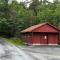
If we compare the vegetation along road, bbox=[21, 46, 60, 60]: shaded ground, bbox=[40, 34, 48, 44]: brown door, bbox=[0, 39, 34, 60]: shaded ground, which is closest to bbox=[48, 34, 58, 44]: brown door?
bbox=[40, 34, 48, 44]: brown door

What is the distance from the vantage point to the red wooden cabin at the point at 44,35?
49250 millimetres

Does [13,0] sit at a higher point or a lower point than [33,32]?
higher

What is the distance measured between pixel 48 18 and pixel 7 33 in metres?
11.6

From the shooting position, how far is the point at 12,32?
223 feet

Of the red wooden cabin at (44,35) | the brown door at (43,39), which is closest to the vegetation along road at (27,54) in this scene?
the red wooden cabin at (44,35)

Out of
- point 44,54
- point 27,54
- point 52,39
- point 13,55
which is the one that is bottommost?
point 52,39

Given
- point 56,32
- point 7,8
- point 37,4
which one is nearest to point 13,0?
point 37,4

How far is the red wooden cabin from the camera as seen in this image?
49.2 meters

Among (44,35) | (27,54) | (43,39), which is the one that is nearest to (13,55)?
(27,54)

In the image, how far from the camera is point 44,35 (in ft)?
165

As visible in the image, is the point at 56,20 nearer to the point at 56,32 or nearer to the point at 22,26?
the point at 22,26

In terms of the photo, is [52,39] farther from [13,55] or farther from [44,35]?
[13,55]

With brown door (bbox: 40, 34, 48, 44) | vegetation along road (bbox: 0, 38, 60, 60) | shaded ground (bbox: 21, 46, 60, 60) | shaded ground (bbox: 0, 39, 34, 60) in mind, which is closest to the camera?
shaded ground (bbox: 0, 39, 34, 60)

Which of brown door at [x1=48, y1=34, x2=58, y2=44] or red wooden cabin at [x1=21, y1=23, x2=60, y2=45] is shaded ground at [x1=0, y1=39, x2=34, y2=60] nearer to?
red wooden cabin at [x1=21, y1=23, x2=60, y2=45]
